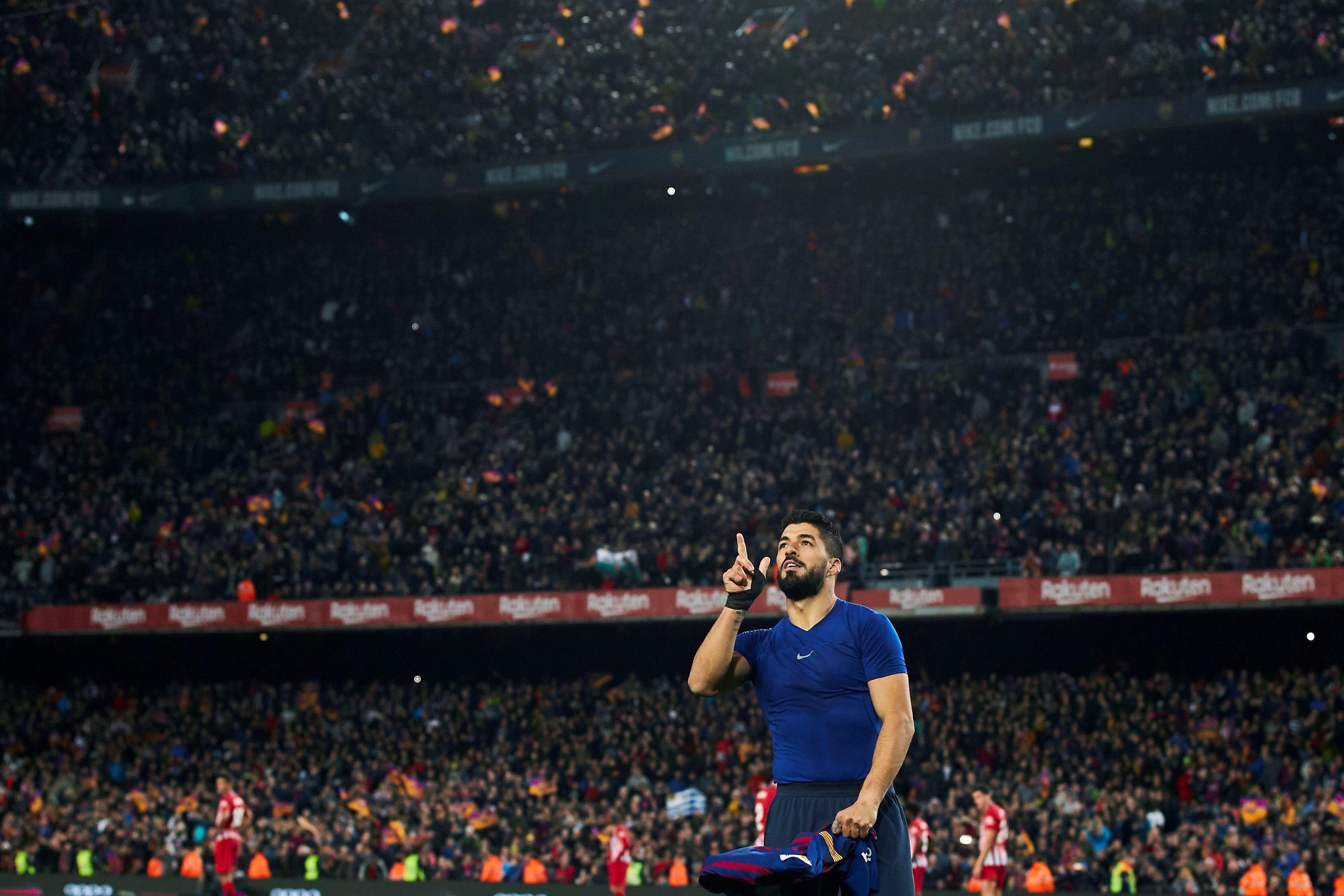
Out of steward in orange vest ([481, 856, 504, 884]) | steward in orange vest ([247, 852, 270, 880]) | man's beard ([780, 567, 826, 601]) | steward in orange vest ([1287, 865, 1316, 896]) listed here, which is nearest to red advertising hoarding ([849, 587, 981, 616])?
steward in orange vest ([481, 856, 504, 884])

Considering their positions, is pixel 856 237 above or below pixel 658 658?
above

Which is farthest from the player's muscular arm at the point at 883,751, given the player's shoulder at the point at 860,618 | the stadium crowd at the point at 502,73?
the stadium crowd at the point at 502,73

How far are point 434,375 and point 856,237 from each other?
1184cm

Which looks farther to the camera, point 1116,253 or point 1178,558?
point 1116,253

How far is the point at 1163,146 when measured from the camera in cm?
3622

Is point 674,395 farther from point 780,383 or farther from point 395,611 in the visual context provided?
point 395,611

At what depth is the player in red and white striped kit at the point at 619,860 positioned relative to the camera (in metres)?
Result: 22.7

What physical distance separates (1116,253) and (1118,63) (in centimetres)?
459

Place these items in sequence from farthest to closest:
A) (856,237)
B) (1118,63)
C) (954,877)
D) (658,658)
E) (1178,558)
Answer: (856,237) < (1118,63) < (658,658) < (1178,558) < (954,877)

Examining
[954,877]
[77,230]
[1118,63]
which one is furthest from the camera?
[77,230]

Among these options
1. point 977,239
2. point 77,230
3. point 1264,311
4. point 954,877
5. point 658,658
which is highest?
point 77,230

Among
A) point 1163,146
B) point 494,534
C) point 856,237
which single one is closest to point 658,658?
point 494,534

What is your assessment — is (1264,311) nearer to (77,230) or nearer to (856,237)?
(856,237)

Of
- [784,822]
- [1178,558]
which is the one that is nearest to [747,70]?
[1178,558]
